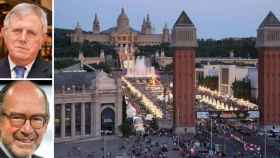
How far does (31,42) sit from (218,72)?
23.9 metres

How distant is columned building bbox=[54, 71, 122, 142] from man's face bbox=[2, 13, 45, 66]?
963cm

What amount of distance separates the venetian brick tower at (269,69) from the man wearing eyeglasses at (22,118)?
1320 centimetres

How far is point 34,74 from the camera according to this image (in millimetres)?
7406

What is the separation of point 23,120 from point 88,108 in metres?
10.5

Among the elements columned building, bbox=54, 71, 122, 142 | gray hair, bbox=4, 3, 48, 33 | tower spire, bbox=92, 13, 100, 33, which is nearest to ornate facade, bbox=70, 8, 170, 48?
tower spire, bbox=92, 13, 100, 33

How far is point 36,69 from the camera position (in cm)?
743

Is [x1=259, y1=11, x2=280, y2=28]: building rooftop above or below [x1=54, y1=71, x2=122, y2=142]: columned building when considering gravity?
above

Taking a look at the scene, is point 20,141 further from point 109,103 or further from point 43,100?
point 109,103

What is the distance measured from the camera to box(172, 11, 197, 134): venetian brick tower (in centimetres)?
1972

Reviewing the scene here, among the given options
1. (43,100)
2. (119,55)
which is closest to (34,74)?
(43,100)

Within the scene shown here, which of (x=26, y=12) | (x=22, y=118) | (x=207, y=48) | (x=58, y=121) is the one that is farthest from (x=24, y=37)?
(x=207, y=48)

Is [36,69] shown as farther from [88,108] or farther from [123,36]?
[123,36]

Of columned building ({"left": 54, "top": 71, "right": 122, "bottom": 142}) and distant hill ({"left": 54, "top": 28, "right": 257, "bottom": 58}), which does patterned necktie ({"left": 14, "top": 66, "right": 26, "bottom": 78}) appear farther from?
distant hill ({"left": 54, "top": 28, "right": 257, "bottom": 58})

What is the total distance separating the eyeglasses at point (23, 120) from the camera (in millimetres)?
7215
